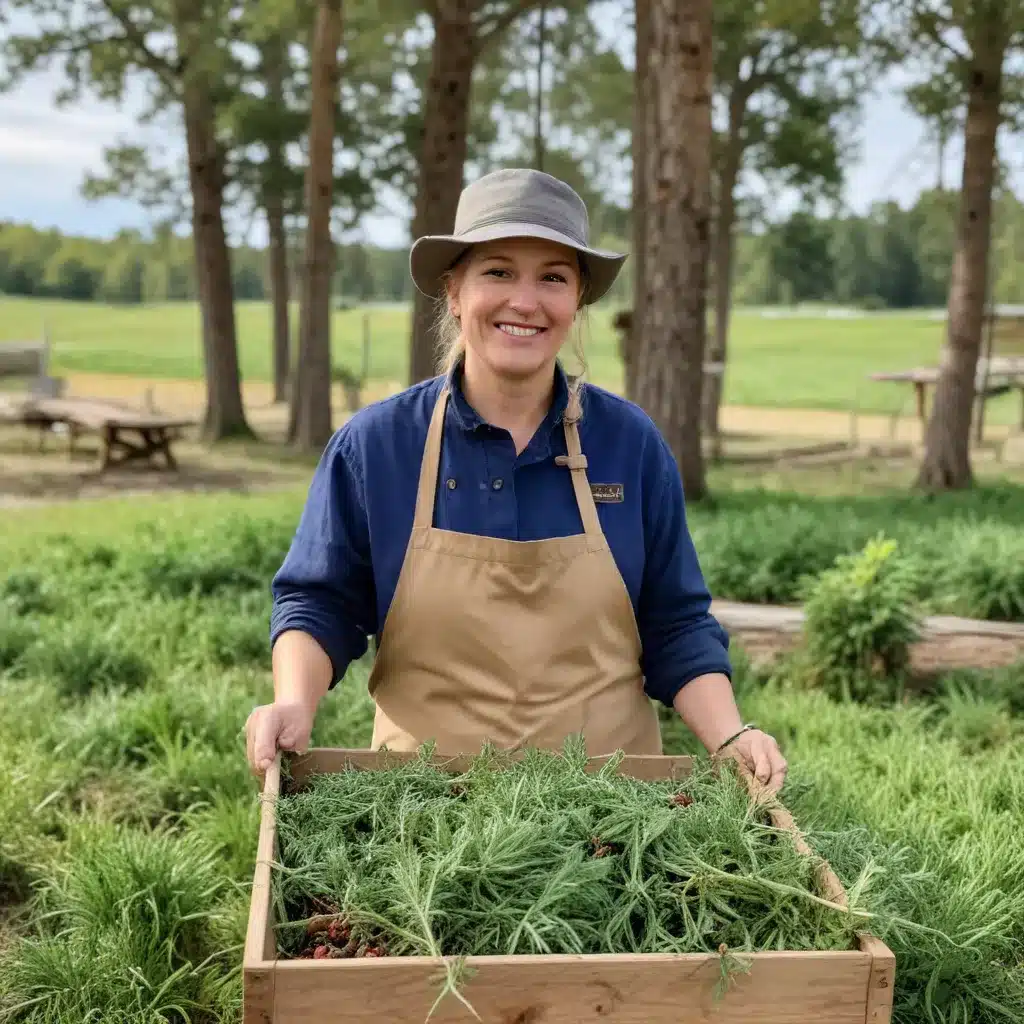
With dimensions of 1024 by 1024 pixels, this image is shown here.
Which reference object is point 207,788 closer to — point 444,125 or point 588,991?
point 588,991

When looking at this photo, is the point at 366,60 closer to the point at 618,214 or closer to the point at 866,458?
the point at 866,458

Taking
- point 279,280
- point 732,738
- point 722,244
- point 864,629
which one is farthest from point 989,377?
point 732,738

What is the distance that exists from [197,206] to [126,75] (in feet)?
6.44

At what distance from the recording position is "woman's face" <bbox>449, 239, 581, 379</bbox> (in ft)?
7.70

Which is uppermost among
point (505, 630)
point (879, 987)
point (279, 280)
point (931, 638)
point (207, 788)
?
point (279, 280)

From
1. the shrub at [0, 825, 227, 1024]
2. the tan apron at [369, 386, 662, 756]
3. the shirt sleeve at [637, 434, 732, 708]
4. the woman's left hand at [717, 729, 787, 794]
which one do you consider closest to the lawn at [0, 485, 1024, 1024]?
the shrub at [0, 825, 227, 1024]

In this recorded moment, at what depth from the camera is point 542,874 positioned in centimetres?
166

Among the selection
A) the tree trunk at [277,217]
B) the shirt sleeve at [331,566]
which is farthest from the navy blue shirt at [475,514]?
the tree trunk at [277,217]

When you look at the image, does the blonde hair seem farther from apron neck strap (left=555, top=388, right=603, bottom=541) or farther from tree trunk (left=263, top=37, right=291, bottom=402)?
tree trunk (left=263, top=37, right=291, bottom=402)

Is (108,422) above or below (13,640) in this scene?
above

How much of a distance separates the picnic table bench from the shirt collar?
447 inches

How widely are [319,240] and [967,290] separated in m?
7.20

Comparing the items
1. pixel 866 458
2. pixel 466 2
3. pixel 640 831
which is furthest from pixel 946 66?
pixel 640 831

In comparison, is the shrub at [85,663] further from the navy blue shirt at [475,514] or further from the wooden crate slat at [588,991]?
the wooden crate slat at [588,991]
